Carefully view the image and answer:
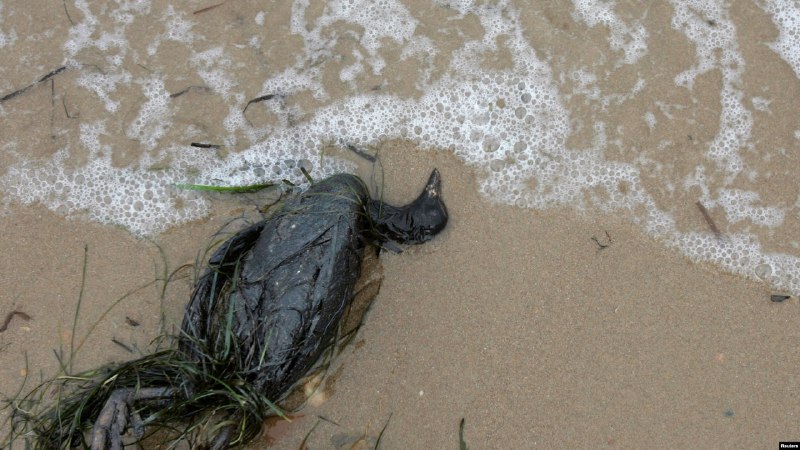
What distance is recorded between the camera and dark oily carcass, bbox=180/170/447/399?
2611 mm

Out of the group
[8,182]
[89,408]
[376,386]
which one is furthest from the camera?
[8,182]

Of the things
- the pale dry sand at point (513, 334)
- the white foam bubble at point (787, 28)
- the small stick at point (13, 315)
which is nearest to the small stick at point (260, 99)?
the pale dry sand at point (513, 334)

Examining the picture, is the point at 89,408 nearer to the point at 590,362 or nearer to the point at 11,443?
the point at 11,443

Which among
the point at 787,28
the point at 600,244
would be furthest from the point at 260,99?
the point at 787,28

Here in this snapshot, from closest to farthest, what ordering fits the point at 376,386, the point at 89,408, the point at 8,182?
the point at 89,408, the point at 376,386, the point at 8,182

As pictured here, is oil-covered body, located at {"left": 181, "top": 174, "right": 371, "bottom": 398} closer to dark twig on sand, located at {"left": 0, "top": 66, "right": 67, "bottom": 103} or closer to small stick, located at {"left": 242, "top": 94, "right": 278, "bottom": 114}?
small stick, located at {"left": 242, "top": 94, "right": 278, "bottom": 114}

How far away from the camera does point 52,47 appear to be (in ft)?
10.4

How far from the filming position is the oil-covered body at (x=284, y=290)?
8.57 feet

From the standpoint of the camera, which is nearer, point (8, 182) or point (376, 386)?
point (376, 386)

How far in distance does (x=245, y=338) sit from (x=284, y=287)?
0.90 ft

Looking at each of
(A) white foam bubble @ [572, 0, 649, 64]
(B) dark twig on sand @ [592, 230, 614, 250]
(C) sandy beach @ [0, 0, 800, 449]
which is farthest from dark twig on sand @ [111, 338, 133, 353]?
(A) white foam bubble @ [572, 0, 649, 64]

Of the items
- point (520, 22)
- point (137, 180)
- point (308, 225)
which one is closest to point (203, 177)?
point (137, 180)

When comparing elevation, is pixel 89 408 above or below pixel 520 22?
below

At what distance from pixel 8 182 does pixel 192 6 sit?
128cm
